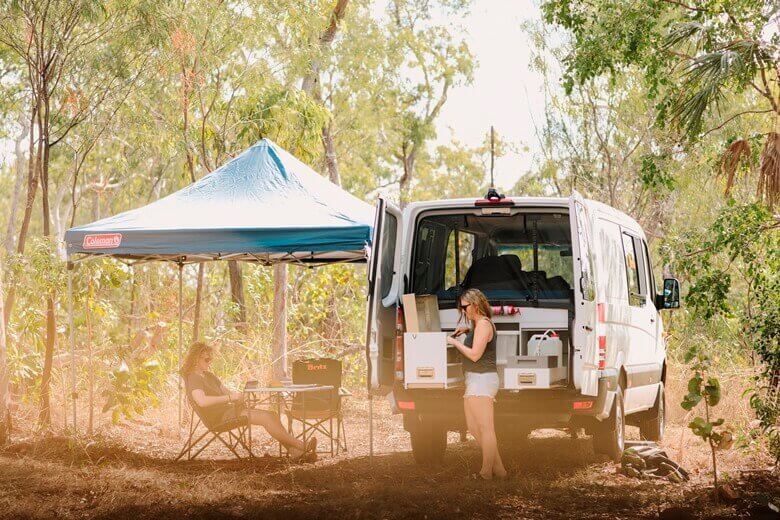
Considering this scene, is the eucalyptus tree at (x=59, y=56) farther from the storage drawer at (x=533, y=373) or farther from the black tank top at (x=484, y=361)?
the storage drawer at (x=533, y=373)

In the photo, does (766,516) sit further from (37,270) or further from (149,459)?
(37,270)

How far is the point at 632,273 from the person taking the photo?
9.63 meters

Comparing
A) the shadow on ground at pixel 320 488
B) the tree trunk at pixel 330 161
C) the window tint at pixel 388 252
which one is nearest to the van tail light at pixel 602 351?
the shadow on ground at pixel 320 488

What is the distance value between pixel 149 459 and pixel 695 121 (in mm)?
5812

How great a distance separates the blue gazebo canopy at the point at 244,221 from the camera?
8977 millimetres

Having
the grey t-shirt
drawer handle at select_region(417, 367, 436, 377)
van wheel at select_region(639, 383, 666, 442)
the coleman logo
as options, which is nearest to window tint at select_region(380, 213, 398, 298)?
drawer handle at select_region(417, 367, 436, 377)

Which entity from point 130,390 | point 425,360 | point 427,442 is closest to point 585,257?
point 425,360

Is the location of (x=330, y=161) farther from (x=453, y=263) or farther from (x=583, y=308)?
(x=583, y=308)

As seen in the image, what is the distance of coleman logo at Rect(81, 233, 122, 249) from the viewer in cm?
Result: 912

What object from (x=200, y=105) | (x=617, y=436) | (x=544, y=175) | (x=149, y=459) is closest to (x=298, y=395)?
(x=149, y=459)

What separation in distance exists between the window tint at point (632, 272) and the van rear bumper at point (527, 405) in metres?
1.32

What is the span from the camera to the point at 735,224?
10.5 m

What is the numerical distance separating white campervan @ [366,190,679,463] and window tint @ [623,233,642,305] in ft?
0.10

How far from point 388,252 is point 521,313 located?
1.14 metres
